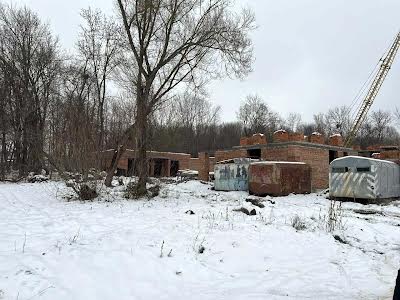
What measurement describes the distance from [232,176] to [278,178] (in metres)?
3.56

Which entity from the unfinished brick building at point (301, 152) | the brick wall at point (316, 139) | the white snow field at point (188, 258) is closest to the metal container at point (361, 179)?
the unfinished brick building at point (301, 152)

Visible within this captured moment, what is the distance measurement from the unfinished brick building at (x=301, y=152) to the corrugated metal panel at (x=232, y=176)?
143 inches

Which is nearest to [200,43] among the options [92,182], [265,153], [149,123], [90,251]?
[149,123]

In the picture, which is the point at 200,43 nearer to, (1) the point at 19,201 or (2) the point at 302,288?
(1) the point at 19,201

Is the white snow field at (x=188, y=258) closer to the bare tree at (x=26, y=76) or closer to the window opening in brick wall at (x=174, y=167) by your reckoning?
the bare tree at (x=26, y=76)

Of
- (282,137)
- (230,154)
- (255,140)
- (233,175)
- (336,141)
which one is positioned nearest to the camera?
(233,175)

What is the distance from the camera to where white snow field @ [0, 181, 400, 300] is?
194 inches

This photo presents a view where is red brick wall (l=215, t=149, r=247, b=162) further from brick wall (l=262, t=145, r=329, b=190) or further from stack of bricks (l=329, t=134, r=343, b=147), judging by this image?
stack of bricks (l=329, t=134, r=343, b=147)

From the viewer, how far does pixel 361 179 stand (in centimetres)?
1739

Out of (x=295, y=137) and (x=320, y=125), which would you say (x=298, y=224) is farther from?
(x=320, y=125)

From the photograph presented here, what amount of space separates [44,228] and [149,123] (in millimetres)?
9349

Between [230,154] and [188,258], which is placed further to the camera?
[230,154]

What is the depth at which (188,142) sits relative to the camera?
63.5 m

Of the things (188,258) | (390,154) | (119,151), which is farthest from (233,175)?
(188,258)
